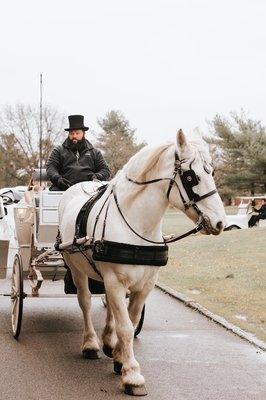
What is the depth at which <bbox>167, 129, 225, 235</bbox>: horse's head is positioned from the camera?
5320 mm

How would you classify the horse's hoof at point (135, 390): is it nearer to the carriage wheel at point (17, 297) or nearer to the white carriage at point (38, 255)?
the white carriage at point (38, 255)

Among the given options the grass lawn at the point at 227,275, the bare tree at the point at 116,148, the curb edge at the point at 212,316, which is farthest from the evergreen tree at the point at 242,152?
the curb edge at the point at 212,316

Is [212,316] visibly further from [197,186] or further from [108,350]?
[197,186]

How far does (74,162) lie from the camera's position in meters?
8.18

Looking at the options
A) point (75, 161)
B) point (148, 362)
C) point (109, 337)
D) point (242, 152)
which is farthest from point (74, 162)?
point (242, 152)

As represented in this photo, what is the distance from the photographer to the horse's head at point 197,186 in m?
5.32

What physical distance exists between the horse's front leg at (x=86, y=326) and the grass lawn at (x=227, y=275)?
7.17ft

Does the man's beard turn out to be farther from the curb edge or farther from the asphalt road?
the curb edge

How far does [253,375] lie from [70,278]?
2.74 meters

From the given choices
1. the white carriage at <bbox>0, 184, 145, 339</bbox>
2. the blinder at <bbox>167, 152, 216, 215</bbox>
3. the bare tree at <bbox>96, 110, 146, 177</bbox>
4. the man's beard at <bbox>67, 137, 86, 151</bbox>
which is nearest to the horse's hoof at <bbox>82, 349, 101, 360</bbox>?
the white carriage at <bbox>0, 184, 145, 339</bbox>

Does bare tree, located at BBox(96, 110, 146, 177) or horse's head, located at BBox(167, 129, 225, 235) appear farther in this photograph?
bare tree, located at BBox(96, 110, 146, 177)

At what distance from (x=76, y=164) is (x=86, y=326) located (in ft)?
6.96

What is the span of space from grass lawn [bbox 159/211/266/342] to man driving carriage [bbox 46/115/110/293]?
2.72m

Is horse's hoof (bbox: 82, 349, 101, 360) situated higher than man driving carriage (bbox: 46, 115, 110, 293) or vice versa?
man driving carriage (bbox: 46, 115, 110, 293)
